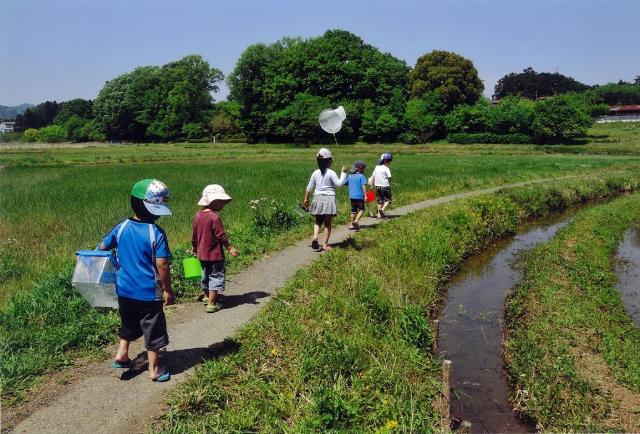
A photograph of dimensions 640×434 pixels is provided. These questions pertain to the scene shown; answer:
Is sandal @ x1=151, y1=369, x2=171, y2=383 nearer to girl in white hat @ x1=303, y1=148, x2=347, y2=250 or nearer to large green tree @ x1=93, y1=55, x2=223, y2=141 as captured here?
girl in white hat @ x1=303, y1=148, x2=347, y2=250

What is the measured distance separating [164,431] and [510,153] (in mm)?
38869

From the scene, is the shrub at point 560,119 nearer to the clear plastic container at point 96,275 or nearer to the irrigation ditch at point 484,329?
the irrigation ditch at point 484,329

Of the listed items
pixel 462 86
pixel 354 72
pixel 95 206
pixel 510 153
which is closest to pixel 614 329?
pixel 95 206

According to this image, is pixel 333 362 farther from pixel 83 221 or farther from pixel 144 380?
pixel 83 221

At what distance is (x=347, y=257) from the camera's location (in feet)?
27.1

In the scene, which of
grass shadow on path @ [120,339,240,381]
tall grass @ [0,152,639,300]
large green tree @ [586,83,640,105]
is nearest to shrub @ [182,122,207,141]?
tall grass @ [0,152,639,300]

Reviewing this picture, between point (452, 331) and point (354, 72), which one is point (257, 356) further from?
point (354, 72)

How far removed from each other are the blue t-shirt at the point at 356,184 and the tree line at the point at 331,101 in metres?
39.6

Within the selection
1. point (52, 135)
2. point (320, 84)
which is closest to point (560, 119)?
point (320, 84)

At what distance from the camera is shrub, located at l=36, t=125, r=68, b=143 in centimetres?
7725

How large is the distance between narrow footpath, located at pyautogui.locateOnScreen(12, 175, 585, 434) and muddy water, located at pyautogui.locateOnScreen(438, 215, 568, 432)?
2693mm

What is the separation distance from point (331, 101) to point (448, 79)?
1418 cm

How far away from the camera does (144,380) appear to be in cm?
427

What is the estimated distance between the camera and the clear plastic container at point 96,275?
4062 millimetres
